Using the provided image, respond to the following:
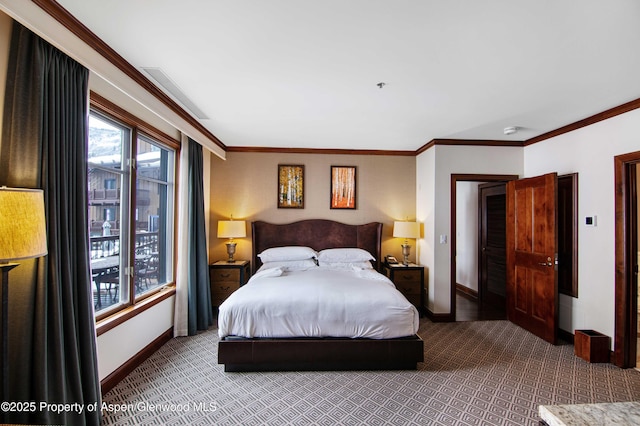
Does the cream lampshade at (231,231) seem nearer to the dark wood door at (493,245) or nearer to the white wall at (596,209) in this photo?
the dark wood door at (493,245)

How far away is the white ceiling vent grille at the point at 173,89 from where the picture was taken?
7.88ft

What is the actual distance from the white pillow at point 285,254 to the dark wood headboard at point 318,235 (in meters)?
0.31

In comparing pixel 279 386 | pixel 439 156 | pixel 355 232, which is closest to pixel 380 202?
pixel 355 232

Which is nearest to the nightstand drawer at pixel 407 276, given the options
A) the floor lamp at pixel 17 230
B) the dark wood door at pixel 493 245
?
the dark wood door at pixel 493 245

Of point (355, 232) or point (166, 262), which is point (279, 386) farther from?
point (355, 232)

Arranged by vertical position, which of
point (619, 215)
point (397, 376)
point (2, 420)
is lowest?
point (397, 376)

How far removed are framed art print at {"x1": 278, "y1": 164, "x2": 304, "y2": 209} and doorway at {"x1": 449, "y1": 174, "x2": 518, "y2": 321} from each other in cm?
238

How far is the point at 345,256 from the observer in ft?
14.6

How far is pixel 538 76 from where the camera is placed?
92.3 inches

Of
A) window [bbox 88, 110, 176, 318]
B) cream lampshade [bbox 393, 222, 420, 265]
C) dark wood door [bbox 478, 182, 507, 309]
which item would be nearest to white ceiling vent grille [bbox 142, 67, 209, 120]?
window [bbox 88, 110, 176, 318]

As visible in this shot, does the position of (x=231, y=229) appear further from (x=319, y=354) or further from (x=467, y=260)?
(x=467, y=260)

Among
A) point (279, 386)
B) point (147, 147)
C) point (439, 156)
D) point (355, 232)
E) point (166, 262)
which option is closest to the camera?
point (279, 386)

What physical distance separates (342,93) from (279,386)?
2.73 metres

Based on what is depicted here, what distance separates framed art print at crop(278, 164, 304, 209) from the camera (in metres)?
4.83
